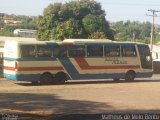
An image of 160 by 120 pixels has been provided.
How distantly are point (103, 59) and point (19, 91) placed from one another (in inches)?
323

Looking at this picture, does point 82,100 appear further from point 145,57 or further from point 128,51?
point 145,57

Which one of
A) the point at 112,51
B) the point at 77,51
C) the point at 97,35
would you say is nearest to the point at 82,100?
the point at 77,51

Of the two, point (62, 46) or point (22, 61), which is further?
point (62, 46)

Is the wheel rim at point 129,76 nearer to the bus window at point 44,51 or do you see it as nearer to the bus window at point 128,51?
the bus window at point 128,51

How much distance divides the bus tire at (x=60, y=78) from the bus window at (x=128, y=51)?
193 inches

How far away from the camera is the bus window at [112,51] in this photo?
2880cm

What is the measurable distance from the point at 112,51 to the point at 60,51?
3991 mm

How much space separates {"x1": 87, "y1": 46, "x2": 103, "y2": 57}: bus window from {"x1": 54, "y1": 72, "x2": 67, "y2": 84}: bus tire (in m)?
2.30

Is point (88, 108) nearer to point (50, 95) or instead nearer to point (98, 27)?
point (50, 95)

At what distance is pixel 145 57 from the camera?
1204 inches

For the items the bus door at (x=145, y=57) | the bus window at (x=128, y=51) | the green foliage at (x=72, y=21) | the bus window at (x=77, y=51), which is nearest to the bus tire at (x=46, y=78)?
the bus window at (x=77, y=51)

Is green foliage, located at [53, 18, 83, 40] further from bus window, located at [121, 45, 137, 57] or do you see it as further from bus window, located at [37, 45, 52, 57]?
bus window, located at [37, 45, 52, 57]

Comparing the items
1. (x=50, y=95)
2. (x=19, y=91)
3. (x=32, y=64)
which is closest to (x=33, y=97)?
(x=50, y=95)

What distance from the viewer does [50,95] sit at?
20.3 metres
